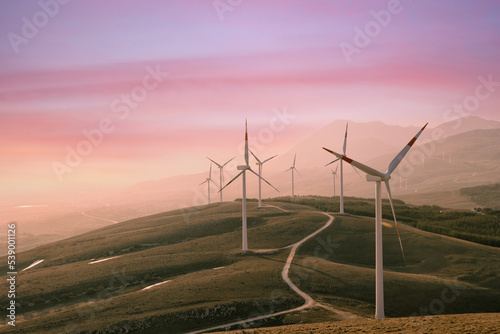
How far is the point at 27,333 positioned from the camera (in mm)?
52125

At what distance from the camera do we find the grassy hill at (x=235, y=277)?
51.3m

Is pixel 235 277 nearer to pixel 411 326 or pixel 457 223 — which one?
pixel 411 326

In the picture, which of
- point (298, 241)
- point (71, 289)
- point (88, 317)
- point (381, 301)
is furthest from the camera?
point (298, 241)

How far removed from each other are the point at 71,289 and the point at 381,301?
53649 mm

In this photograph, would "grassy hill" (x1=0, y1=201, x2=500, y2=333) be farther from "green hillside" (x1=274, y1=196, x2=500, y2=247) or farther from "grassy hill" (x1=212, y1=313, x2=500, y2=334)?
"green hillside" (x1=274, y1=196, x2=500, y2=247)

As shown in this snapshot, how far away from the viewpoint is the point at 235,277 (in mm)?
62438

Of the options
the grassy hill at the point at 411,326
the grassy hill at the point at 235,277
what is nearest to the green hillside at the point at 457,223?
the grassy hill at the point at 235,277

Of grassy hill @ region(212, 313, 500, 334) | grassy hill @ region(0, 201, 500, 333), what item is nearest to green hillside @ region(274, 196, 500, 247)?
grassy hill @ region(0, 201, 500, 333)

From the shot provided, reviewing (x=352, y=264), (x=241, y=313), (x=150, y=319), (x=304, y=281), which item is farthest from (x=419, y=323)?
(x=352, y=264)

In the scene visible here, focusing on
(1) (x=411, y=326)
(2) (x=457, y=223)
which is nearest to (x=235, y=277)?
(1) (x=411, y=326)

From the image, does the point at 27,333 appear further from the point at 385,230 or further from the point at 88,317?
the point at 385,230

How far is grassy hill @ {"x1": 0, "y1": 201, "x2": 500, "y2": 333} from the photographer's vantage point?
51.3m

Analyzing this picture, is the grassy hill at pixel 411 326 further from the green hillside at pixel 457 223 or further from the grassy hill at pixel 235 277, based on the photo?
the green hillside at pixel 457 223

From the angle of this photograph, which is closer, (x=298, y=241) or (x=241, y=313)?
(x=241, y=313)
